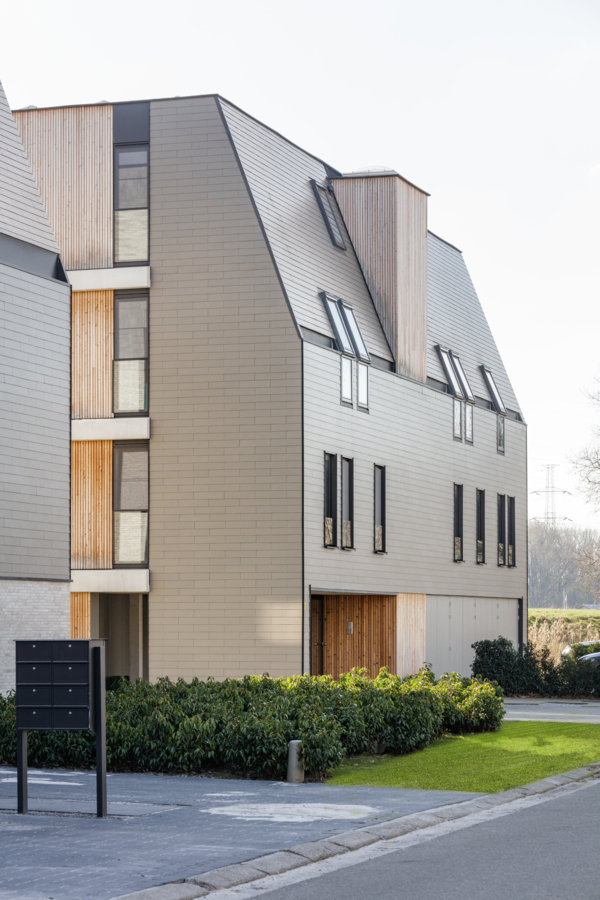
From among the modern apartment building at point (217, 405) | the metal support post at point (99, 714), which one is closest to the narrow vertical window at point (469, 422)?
the modern apartment building at point (217, 405)

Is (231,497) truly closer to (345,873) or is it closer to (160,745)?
(160,745)

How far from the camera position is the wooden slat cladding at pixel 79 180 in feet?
80.9

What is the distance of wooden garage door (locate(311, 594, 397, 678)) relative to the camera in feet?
89.7

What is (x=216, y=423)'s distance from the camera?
23703mm

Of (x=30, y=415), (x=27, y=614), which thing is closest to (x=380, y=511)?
(x=30, y=415)

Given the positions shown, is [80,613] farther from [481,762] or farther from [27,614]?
[481,762]

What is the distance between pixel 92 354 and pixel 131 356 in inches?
33.3

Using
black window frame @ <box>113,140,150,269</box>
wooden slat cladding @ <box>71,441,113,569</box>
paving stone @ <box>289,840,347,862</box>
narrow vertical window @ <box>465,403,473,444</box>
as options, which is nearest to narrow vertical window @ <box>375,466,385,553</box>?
narrow vertical window @ <box>465,403,473,444</box>

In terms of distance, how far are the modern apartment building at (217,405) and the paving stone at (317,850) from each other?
43.8ft

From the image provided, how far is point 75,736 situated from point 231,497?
9.85 metres

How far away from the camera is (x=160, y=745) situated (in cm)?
1381

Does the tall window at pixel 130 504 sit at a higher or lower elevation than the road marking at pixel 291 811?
higher

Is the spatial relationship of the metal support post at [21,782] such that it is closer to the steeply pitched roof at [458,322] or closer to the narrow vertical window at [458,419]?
the steeply pitched roof at [458,322]

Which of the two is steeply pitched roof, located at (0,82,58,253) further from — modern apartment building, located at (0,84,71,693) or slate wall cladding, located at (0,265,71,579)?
slate wall cladding, located at (0,265,71,579)
